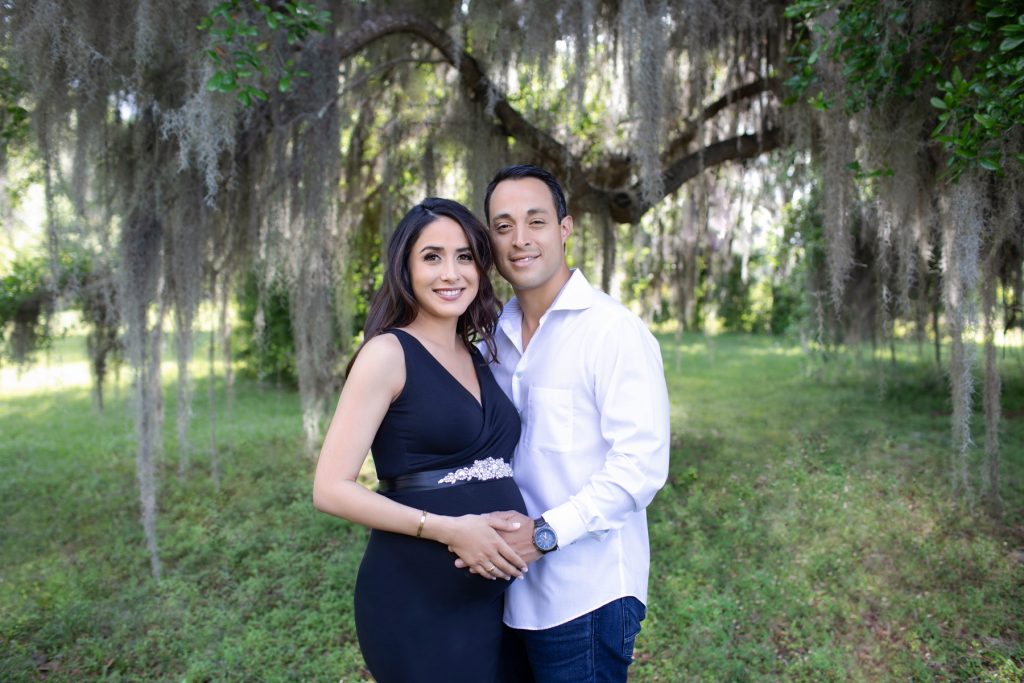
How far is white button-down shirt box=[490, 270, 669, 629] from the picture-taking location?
150cm

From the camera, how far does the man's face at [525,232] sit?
1.68 metres

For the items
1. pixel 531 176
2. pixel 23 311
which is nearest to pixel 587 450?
pixel 531 176

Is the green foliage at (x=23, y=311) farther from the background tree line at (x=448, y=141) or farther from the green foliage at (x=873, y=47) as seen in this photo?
the green foliage at (x=873, y=47)

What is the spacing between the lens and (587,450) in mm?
1611

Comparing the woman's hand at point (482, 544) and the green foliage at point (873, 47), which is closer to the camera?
the woman's hand at point (482, 544)

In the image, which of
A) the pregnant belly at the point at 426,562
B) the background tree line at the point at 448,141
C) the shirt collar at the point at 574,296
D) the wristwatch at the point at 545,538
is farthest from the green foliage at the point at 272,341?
the wristwatch at the point at 545,538

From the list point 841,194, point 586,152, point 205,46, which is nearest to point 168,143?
point 205,46

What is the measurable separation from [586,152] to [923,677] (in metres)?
3.73

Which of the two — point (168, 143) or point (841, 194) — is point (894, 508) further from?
point (168, 143)

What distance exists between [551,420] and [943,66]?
2625 millimetres

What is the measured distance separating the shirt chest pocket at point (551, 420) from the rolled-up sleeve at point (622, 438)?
0.07m

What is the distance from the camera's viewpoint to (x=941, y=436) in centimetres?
527

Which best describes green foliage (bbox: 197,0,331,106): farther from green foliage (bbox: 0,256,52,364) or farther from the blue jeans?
green foliage (bbox: 0,256,52,364)

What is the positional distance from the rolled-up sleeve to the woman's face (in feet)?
1.04
